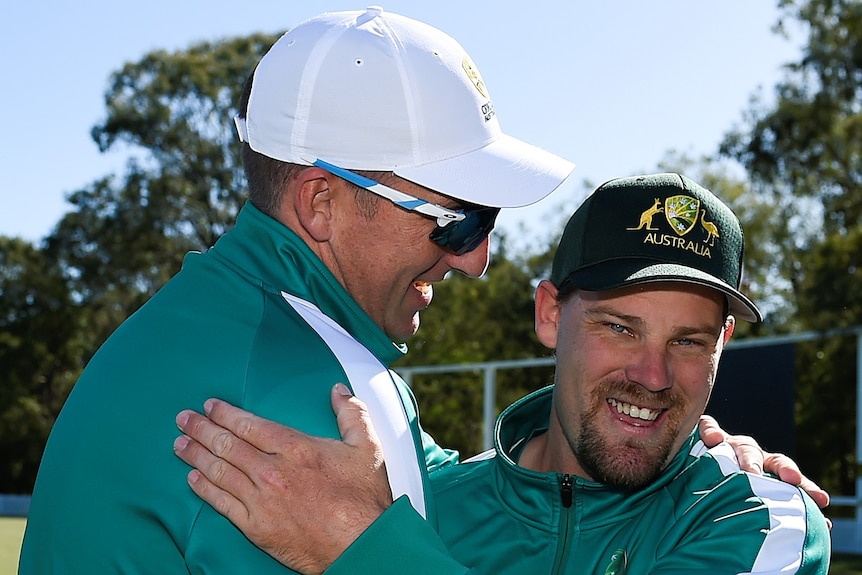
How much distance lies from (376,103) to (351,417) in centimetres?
70

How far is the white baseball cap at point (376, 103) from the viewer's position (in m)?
2.31

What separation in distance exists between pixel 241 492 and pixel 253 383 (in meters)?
0.19

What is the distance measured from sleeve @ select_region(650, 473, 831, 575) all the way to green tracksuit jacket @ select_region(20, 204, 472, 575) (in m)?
0.77

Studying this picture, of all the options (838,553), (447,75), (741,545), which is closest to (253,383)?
(447,75)

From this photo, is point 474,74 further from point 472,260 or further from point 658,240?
point 658,240

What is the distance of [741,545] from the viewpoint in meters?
2.53

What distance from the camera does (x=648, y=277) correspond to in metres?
2.84

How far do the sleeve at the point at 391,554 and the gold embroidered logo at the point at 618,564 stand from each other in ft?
2.55

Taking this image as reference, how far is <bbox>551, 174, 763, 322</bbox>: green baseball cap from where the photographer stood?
287 cm

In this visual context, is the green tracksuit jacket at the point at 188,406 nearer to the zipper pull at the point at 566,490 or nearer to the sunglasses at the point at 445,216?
the sunglasses at the point at 445,216

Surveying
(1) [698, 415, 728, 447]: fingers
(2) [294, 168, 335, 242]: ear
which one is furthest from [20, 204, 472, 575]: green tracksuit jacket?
(1) [698, 415, 728, 447]: fingers

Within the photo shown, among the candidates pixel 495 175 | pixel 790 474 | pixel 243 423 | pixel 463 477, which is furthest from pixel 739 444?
pixel 243 423

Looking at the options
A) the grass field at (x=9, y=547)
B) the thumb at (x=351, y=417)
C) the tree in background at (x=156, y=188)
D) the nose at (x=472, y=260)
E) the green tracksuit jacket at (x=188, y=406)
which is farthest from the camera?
the tree in background at (x=156, y=188)

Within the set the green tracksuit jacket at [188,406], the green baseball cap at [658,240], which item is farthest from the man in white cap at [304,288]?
the green baseball cap at [658,240]
